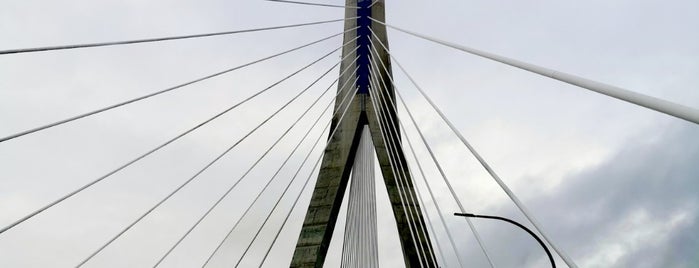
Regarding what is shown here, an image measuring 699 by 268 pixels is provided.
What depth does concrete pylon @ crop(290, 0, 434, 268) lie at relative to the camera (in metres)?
14.3

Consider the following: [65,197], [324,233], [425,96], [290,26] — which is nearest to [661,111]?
[65,197]

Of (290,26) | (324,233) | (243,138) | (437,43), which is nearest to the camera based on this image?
(437,43)

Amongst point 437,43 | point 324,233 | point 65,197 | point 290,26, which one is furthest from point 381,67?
point 65,197

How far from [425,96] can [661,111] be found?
6.47 m

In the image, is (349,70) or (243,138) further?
(349,70)

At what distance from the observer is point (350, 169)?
1515 cm

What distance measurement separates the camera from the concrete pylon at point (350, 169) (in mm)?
14305

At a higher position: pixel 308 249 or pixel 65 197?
pixel 65 197

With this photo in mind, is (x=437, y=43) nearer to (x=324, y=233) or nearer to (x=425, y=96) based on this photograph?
(x=425, y=96)

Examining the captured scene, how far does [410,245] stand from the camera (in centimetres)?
1475

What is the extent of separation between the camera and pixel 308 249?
14258 millimetres

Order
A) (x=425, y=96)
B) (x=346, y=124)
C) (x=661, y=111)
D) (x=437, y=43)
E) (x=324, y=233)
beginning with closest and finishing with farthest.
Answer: (x=661, y=111) → (x=437, y=43) → (x=425, y=96) → (x=324, y=233) → (x=346, y=124)

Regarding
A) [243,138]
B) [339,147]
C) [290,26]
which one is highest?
[290,26]

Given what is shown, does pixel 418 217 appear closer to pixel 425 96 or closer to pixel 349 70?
pixel 349 70
